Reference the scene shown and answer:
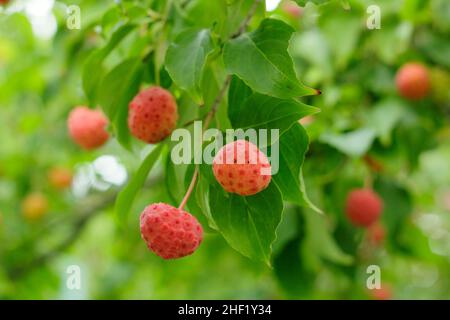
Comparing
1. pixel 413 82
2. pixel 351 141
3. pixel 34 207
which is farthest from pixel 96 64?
pixel 34 207

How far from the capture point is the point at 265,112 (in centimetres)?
105

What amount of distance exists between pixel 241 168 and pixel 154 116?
0.27m

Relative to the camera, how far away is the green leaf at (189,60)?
1.08 meters

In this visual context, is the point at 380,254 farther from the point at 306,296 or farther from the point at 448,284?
the point at 448,284

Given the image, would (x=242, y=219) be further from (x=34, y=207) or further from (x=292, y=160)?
(x=34, y=207)

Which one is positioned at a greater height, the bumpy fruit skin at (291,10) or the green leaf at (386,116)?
the bumpy fruit skin at (291,10)

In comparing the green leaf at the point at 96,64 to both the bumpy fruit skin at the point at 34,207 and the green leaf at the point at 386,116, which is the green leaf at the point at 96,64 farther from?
the bumpy fruit skin at the point at 34,207

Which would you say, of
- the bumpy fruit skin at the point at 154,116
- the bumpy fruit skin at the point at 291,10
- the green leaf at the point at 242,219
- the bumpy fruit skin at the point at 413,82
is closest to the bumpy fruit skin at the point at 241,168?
the green leaf at the point at 242,219

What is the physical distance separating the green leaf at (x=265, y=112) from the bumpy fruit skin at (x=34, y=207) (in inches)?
91.3

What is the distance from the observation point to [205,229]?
3.96ft

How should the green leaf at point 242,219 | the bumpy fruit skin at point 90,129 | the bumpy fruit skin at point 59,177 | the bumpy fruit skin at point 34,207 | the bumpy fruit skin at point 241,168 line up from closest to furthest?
1. the bumpy fruit skin at point 241,168
2. the green leaf at point 242,219
3. the bumpy fruit skin at point 90,129
4. the bumpy fruit skin at point 34,207
5. the bumpy fruit skin at point 59,177

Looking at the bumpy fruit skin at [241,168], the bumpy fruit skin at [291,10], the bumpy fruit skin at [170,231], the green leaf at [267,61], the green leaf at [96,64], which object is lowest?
the bumpy fruit skin at [170,231]

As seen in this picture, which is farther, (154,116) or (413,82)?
(413,82)
